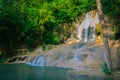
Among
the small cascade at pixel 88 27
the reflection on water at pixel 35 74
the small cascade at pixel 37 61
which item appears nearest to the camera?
the reflection on water at pixel 35 74

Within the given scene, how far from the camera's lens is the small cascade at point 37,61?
106 ft

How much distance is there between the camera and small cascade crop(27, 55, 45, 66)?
106 ft

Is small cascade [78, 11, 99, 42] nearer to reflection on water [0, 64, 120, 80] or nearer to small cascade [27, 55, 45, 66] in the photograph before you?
small cascade [27, 55, 45, 66]

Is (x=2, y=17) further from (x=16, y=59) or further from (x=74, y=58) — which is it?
(x=74, y=58)

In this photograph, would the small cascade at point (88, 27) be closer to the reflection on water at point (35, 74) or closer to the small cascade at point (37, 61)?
the small cascade at point (37, 61)

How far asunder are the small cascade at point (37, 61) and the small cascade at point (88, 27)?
693cm

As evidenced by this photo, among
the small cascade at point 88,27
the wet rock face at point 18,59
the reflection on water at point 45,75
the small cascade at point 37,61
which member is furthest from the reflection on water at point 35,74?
the small cascade at point 88,27

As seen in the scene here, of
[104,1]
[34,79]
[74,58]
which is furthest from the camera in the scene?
[104,1]

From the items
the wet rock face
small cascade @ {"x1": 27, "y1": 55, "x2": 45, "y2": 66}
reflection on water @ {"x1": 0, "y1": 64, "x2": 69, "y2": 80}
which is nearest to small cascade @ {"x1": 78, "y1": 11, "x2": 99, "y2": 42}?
small cascade @ {"x1": 27, "y1": 55, "x2": 45, "y2": 66}

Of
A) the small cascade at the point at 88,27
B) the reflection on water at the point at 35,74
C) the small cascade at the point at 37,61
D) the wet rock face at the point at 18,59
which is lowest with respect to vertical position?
the wet rock face at the point at 18,59

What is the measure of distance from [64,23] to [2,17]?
932 cm

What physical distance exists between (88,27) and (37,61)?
8.66m

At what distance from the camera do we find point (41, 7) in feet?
151

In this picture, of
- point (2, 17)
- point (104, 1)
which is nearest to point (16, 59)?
point (2, 17)
